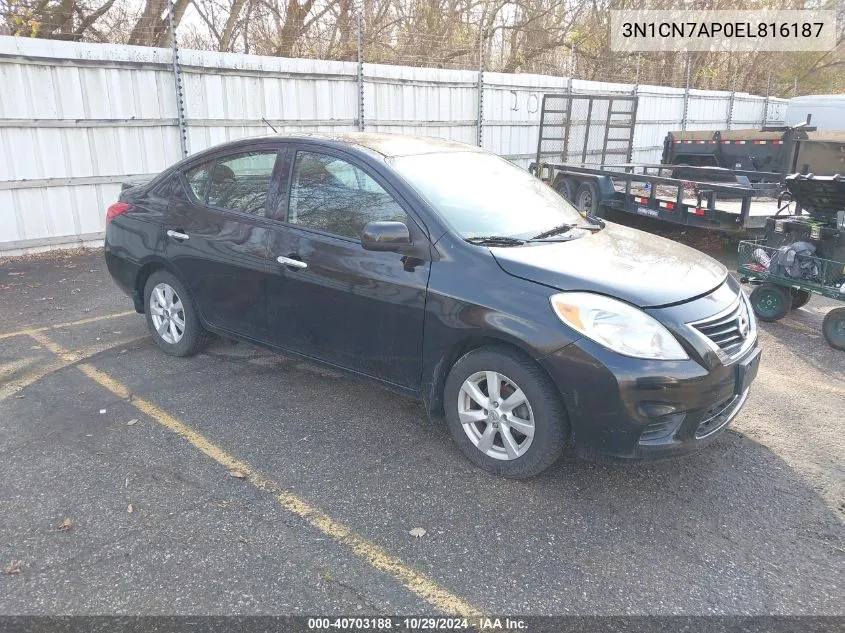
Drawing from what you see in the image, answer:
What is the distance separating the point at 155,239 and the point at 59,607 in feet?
9.60

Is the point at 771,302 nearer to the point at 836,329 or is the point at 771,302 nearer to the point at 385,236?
the point at 836,329

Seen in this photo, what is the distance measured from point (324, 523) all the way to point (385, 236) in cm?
143

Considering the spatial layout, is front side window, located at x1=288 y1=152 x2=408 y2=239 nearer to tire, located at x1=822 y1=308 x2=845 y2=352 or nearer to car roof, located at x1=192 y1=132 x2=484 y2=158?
car roof, located at x1=192 y1=132 x2=484 y2=158

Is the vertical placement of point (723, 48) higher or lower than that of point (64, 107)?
higher

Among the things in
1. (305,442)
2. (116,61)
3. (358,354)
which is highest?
(116,61)

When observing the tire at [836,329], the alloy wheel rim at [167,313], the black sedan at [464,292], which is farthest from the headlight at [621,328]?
the tire at [836,329]

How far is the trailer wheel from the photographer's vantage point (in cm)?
998

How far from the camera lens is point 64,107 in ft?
27.0

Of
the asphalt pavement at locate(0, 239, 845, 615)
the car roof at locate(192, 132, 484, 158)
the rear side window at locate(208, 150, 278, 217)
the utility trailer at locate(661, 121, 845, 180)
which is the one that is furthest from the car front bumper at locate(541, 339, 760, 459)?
the utility trailer at locate(661, 121, 845, 180)

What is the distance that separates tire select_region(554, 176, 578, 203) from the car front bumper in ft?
25.8

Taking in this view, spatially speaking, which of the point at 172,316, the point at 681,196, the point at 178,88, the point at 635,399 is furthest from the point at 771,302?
the point at 178,88

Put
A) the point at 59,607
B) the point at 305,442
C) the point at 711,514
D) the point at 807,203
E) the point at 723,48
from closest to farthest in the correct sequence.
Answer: the point at 59,607 → the point at 711,514 → the point at 305,442 → the point at 807,203 → the point at 723,48

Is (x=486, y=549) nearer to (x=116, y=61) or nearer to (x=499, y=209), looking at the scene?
(x=499, y=209)

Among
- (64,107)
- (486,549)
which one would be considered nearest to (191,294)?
(486,549)
